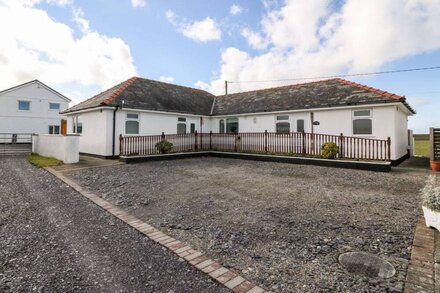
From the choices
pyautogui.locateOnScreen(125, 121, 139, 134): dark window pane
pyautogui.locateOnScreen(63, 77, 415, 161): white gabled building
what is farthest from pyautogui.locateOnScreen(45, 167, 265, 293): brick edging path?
pyautogui.locateOnScreen(63, 77, 415, 161): white gabled building

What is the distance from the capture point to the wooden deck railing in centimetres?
1200

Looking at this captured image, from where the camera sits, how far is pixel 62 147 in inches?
475

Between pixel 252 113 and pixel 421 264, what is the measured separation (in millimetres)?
15065

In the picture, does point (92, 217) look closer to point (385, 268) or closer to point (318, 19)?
point (385, 268)

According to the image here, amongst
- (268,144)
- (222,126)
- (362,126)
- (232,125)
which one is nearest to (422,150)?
(362,126)

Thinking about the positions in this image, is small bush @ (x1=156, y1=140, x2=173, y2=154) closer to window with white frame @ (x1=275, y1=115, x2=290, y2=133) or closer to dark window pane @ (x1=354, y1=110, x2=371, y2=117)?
window with white frame @ (x1=275, y1=115, x2=290, y2=133)

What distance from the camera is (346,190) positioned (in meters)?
6.72

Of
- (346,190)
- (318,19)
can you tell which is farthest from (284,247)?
(318,19)

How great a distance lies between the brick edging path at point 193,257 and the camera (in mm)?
2523

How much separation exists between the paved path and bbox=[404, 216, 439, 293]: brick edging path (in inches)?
82.8

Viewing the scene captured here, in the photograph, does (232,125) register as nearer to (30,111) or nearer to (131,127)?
(131,127)

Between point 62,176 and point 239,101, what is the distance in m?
15.0

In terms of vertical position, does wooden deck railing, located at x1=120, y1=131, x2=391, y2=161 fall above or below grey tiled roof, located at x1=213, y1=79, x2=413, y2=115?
below

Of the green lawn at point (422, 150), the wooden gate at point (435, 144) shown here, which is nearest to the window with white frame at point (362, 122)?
the wooden gate at point (435, 144)
